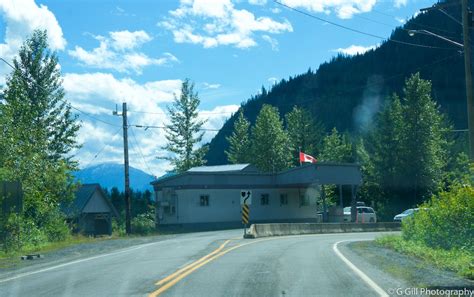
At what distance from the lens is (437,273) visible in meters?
13.0

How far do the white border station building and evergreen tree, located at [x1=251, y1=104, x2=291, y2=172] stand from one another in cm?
1941

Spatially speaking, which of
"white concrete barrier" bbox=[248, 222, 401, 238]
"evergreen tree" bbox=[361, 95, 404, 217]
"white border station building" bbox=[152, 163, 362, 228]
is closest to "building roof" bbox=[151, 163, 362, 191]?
"white border station building" bbox=[152, 163, 362, 228]

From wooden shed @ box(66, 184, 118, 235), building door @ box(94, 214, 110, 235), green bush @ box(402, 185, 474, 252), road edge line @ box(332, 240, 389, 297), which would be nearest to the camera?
road edge line @ box(332, 240, 389, 297)

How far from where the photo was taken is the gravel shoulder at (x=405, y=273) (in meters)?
11.0

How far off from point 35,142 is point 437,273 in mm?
26512

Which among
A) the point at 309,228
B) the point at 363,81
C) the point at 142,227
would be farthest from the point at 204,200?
the point at 363,81

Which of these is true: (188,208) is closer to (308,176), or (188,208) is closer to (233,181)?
(233,181)

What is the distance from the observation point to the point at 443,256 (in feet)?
53.1

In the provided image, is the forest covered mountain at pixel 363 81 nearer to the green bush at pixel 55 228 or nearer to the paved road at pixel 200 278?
the green bush at pixel 55 228

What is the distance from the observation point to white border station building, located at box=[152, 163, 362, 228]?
161 feet

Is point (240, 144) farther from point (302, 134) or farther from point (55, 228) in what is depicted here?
point (55, 228)

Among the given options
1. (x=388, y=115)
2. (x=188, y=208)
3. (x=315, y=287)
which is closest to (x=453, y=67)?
(x=388, y=115)

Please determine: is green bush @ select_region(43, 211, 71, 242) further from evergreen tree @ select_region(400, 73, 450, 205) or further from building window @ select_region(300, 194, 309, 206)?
evergreen tree @ select_region(400, 73, 450, 205)

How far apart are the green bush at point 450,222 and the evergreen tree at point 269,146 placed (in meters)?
55.4
